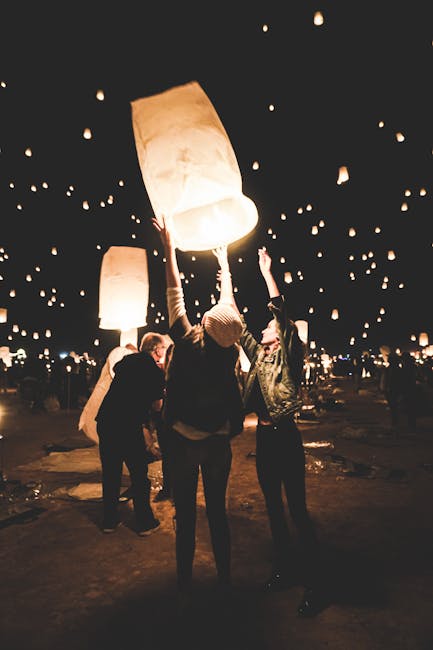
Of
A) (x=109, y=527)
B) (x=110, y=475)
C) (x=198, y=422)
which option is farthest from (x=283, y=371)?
(x=109, y=527)

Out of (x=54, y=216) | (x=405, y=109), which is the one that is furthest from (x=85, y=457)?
(x=54, y=216)

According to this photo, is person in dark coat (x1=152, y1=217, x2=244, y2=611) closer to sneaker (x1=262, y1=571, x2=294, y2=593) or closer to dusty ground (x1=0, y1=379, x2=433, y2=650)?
dusty ground (x1=0, y1=379, x2=433, y2=650)

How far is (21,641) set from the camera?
2520 mm

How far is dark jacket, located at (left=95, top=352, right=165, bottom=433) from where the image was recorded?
14.4 ft

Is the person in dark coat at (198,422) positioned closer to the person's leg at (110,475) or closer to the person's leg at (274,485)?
the person's leg at (274,485)

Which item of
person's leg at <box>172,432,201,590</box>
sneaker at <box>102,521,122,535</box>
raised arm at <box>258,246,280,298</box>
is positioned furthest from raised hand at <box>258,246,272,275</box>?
sneaker at <box>102,521,122,535</box>

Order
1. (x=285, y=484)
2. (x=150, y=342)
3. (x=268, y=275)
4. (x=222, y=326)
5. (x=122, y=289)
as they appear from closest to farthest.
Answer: (x=222, y=326)
(x=285, y=484)
(x=268, y=275)
(x=150, y=342)
(x=122, y=289)

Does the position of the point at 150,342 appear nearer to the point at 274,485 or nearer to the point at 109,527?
the point at 109,527

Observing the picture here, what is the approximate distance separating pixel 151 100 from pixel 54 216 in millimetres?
18428

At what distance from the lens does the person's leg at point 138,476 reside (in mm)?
4266

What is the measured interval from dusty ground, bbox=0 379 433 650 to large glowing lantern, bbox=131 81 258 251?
8.35 ft

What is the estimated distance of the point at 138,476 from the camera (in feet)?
14.4

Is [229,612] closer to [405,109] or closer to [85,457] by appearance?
[85,457]

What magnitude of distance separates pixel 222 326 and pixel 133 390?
2.06m
